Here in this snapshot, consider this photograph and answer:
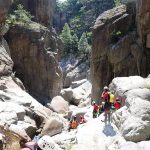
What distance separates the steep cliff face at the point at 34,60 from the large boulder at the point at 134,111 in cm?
2774

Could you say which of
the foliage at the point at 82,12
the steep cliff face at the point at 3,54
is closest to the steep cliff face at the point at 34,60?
the steep cliff face at the point at 3,54

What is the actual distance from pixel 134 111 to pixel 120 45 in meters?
18.7

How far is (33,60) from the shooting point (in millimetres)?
48844

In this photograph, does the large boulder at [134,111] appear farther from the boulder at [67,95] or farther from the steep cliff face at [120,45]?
the boulder at [67,95]

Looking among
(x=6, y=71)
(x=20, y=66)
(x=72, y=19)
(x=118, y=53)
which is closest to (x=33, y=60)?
(x=20, y=66)

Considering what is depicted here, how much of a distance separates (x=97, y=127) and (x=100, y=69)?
19308 millimetres

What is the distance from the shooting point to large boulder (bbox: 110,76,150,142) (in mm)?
16000

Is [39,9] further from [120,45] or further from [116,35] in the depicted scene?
[120,45]

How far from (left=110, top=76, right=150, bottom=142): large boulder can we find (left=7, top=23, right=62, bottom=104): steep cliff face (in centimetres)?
2774

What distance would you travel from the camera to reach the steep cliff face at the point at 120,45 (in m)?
34.0

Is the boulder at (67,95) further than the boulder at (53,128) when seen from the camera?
Yes

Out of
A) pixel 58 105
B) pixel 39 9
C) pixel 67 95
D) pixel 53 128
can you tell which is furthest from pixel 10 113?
pixel 39 9

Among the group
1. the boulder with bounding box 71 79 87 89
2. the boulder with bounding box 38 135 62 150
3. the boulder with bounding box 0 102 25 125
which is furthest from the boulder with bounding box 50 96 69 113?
the boulder with bounding box 38 135 62 150

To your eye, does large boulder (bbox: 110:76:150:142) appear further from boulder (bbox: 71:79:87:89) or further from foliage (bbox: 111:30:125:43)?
boulder (bbox: 71:79:87:89)
